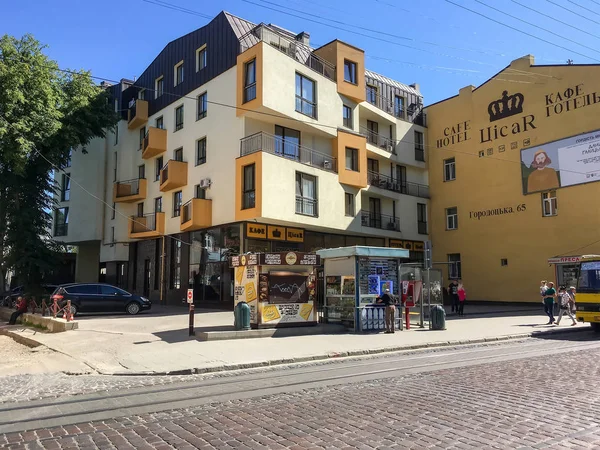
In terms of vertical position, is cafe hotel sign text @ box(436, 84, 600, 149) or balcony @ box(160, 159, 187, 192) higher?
cafe hotel sign text @ box(436, 84, 600, 149)

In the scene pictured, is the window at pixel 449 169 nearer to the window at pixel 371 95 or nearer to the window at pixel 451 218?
the window at pixel 451 218

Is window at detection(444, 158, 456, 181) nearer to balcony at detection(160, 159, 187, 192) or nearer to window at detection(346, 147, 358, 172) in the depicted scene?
window at detection(346, 147, 358, 172)

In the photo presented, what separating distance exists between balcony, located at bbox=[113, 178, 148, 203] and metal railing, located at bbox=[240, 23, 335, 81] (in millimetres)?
13507

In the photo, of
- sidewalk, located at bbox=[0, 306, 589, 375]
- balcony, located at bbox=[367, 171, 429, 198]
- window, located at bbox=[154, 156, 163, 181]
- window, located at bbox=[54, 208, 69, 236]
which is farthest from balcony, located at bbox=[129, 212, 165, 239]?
balcony, located at bbox=[367, 171, 429, 198]

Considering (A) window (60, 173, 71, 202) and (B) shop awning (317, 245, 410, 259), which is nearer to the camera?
(B) shop awning (317, 245, 410, 259)

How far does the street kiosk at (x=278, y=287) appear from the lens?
51.2ft

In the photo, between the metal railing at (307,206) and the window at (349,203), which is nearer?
the metal railing at (307,206)

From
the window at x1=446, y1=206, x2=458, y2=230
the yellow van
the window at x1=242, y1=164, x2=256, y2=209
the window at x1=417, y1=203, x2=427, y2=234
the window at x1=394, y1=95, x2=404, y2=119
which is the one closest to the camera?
the yellow van

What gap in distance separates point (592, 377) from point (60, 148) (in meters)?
30.2

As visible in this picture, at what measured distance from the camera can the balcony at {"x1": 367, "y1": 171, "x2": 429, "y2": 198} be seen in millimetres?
33188

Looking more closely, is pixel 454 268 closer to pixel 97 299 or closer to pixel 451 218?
pixel 451 218

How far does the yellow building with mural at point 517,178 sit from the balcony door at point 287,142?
37.4 ft

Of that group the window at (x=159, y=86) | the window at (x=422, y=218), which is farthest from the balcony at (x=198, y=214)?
the window at (x=422, y=218)

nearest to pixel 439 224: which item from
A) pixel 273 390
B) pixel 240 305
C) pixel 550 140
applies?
pixel 550 140
